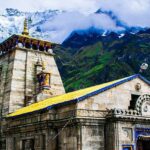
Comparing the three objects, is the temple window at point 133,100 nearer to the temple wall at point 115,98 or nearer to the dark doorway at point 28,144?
the temple wall at point 115,98

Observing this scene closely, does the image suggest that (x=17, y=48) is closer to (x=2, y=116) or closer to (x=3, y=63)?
(x=3, y=63)

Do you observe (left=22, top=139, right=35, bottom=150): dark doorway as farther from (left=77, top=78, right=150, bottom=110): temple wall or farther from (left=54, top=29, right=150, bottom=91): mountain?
(left=54, top=29, right=150, bottom=91): mountain

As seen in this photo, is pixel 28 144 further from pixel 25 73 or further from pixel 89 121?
pixel 25 73

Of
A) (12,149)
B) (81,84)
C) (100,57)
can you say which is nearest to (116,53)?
(100,57)

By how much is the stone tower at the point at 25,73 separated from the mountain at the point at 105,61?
94.1m

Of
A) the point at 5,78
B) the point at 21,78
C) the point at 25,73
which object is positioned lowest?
the point at 21,78

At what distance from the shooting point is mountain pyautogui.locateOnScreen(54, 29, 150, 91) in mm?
142750

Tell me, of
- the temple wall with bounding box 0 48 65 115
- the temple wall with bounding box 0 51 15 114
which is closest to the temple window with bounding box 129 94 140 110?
the temple wall with bounding box 0 48 65 115

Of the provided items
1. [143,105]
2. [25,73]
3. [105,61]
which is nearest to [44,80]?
[25,73]

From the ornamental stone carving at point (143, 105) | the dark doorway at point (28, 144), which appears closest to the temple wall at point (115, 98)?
the ornamental stone carving at point (143, 105)

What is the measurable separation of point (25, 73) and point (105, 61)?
123190 mm

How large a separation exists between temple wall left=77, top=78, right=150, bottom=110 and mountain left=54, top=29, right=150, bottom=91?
105 m

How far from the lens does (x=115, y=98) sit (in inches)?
1161

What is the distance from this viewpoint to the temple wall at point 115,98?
91.5ft
